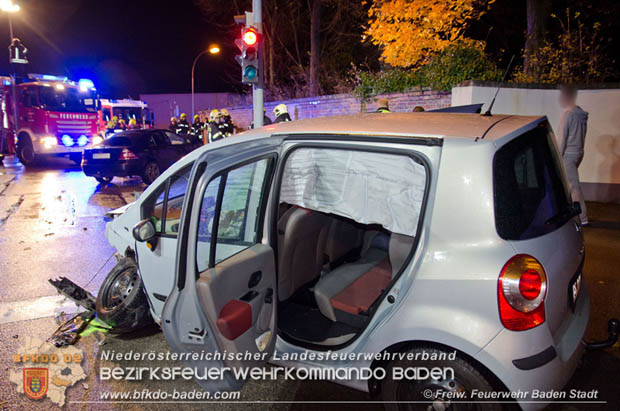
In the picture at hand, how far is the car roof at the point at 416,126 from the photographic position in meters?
2.31

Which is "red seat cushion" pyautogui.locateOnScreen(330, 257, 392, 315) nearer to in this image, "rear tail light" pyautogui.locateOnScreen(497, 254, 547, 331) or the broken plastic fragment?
"rear tail light" pyautogui.locateOnScreen(497, 254, 547, 331)

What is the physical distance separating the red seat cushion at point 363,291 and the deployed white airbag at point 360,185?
64 cm

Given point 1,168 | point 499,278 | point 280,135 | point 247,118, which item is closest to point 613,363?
point 499,278

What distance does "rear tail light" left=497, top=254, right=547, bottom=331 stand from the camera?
2.04 m

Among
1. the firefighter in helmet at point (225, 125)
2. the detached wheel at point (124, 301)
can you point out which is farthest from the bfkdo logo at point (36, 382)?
the firefighter in helmet at point (225, 125)

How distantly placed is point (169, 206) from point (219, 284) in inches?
53.7

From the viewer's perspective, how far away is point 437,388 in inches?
90.1

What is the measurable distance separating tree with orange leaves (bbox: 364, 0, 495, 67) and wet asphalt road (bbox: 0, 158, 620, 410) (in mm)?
5115

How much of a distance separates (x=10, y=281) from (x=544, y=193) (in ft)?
18.2

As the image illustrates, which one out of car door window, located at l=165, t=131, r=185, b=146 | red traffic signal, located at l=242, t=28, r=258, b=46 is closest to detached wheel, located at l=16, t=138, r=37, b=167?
car door window, located at l=165, t=131, r=185, b=146

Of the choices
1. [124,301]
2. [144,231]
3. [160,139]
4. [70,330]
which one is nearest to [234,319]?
[144,231]

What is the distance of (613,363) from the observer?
3.29 meters

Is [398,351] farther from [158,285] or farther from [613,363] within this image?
[613,363]

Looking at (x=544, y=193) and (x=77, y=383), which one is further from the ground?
(x=544, y=193)
